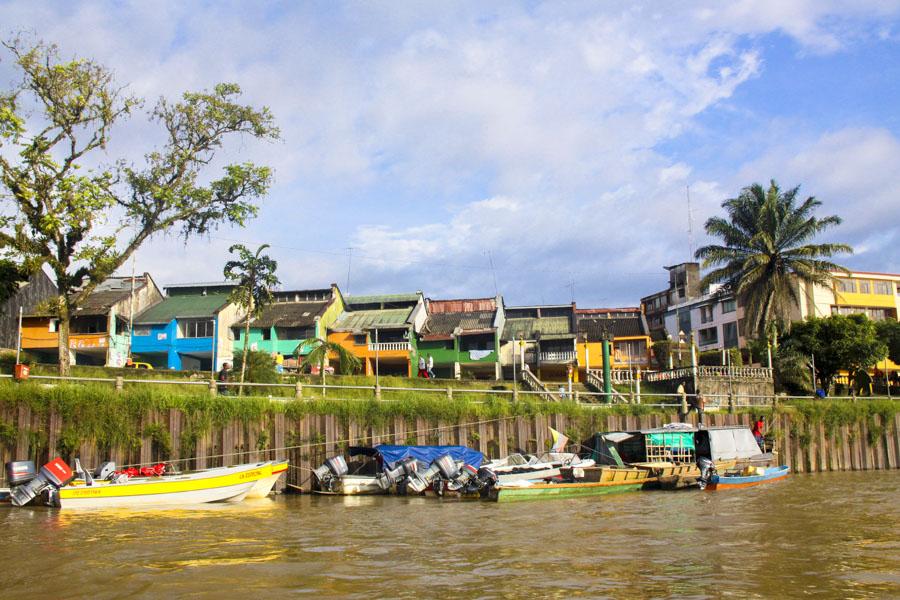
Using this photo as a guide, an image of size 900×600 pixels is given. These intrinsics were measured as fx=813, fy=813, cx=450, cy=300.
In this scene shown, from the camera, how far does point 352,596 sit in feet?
36.1

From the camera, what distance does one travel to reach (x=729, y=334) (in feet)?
220

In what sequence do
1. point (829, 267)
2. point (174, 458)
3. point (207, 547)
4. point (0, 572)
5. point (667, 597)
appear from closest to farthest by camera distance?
1. point (667, 597)
2. point (0, 572)
3. point (207, 547)
4. point (174, 458)
5. point (829, 267)

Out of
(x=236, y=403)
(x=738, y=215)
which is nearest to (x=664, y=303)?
(x=738, y=215)

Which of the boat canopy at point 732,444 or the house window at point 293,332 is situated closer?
the boat canopy at point 732,444

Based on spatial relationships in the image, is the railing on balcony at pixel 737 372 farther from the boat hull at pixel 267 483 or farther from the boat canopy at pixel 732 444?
the boat hull at pixel 267 483

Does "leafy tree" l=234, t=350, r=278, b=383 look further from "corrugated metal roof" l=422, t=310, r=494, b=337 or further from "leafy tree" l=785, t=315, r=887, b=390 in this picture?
"leafy tree" l=785, t=315, r=887, b=390

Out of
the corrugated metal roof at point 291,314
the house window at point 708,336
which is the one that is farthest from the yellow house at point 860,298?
the corrugated metal roof at point 291,314

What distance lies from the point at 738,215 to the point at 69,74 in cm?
3874

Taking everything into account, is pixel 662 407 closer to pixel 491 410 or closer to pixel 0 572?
pixel 491 410

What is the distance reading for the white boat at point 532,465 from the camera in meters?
25.9

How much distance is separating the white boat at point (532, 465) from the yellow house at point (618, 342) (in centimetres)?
3138

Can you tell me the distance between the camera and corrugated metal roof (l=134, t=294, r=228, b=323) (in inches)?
2331

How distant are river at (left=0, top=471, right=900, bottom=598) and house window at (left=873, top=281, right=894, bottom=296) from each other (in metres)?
46.4

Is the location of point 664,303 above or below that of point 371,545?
above
